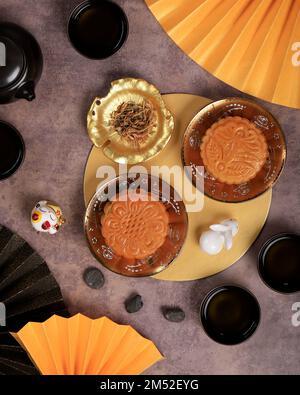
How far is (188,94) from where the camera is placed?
7.82 feet

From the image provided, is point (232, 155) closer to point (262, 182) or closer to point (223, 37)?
point (262, 182)

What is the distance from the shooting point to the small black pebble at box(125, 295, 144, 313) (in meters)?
2.42

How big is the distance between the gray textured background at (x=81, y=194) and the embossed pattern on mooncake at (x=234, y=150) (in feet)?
0.69

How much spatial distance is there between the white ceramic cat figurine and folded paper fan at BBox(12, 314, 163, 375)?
48 centimetres

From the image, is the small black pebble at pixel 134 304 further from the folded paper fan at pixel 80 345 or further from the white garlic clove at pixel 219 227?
the white garlic clove at pixel 219 227

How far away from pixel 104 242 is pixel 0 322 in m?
0.58

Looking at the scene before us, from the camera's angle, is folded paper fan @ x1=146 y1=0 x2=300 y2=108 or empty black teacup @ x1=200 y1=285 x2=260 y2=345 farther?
empty black teacup @ x1=200 y1=285 x2=260 y2=345

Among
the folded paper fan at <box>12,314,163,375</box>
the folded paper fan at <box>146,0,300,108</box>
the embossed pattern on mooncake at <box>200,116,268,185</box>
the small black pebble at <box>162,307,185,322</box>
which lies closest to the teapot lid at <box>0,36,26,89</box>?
the folded paper fan at <box>146,0,300,108</box>

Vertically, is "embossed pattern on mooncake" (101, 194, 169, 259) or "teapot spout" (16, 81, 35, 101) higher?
"teapot spout" (16, 81, 35, 101)

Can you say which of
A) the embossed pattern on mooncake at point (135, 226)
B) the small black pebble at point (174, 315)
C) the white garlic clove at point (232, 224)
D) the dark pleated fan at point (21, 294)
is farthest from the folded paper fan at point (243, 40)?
the dark pleated fan at point (21, 294)

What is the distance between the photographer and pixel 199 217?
2.38 meters

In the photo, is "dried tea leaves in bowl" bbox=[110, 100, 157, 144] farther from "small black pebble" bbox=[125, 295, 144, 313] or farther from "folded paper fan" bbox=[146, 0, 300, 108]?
"small black pebble" bbox=[125, 295, 144, 313]

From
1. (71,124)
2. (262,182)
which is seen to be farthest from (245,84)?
(71,124)
